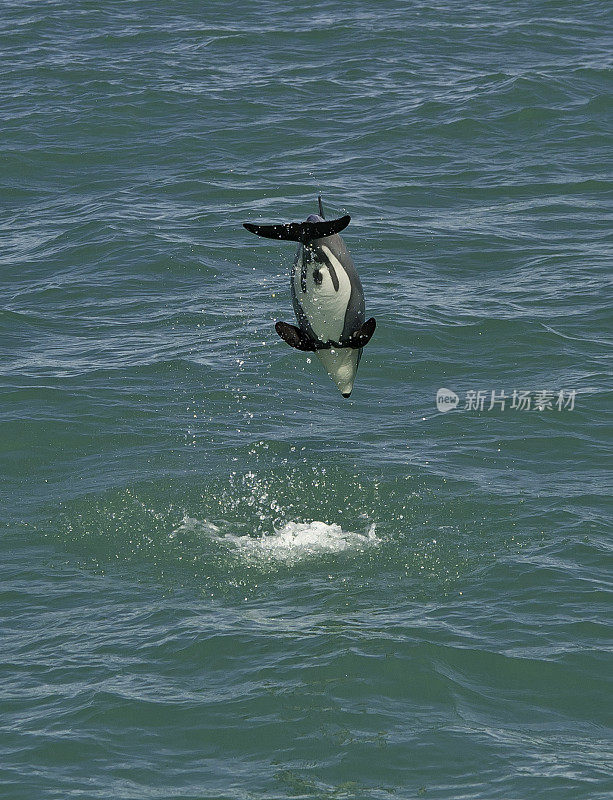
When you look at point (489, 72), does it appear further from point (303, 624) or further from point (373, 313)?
point (303, 624)

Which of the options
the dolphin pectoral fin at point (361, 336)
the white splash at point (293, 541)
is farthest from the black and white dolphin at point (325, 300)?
the white splash at point (293, 541)

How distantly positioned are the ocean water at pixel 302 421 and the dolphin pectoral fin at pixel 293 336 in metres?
3.66

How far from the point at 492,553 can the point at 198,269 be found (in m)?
11.8

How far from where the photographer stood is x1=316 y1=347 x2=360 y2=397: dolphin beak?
54.0 feet

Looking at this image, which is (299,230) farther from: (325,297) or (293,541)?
(293,541)

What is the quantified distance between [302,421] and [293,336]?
23.4ft

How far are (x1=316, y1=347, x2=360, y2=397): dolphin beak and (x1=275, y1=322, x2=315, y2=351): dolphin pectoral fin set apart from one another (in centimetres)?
26

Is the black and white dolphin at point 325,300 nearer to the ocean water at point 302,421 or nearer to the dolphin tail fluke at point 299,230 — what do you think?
the dolphin tail fluke at point 299,230

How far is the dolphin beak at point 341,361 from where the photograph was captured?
648 inches

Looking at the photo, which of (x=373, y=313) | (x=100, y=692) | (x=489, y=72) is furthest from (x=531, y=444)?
(x=489, y=72)

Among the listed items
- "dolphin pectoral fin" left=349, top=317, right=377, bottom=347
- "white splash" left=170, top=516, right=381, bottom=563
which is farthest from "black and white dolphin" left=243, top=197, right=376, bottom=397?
"white splash" left=170, top=516, right=381, bottom=563

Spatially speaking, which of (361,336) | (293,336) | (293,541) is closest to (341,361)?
(361,336)

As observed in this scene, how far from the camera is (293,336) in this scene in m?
15.9

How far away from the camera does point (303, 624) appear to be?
17062mm
